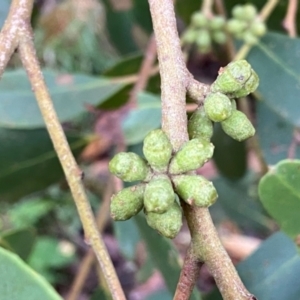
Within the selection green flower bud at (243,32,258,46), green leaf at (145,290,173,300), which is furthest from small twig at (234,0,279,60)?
green leaf at (145,290,173,300)

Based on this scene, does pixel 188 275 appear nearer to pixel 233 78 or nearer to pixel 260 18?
pixel 233 78

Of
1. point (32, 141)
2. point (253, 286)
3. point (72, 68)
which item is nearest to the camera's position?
point (253, 286)

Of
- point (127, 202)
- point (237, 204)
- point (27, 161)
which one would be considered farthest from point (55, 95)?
point (237, 204)

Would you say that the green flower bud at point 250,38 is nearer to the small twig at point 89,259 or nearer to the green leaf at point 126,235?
the small twig at point 89,259

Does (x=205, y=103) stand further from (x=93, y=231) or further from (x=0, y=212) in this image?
(x=0, y=212)

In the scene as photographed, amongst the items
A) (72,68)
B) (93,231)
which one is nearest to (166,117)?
(93,231)

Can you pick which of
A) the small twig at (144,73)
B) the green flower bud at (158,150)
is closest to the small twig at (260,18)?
the small twig at (144,73)
